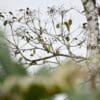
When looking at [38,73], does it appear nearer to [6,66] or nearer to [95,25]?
[6,66]

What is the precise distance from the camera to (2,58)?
8.1 inches

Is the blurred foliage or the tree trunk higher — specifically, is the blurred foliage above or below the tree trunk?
above

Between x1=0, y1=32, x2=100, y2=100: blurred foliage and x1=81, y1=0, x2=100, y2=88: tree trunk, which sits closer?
x1=0, y1=32, x2=100, y2=100: blurred foliage

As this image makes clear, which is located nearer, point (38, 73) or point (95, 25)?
point (38, 73)

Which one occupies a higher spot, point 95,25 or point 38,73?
point 38,73

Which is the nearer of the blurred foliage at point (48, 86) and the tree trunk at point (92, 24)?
the blurred foliage at point (48, 86)

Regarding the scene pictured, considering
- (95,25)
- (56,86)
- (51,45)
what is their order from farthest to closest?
(51,45) < (95,25) < (56,86)

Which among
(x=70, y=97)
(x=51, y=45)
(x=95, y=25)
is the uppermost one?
(x=70, y=97)

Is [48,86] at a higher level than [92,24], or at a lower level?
higher

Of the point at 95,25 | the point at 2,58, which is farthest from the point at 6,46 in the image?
the point at 95,25

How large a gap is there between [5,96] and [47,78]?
27mm

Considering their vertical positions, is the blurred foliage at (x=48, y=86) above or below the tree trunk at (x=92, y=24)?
above

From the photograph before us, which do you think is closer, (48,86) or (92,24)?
(48,86)

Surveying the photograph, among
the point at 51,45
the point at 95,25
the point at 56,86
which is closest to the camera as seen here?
the point at 56,86
